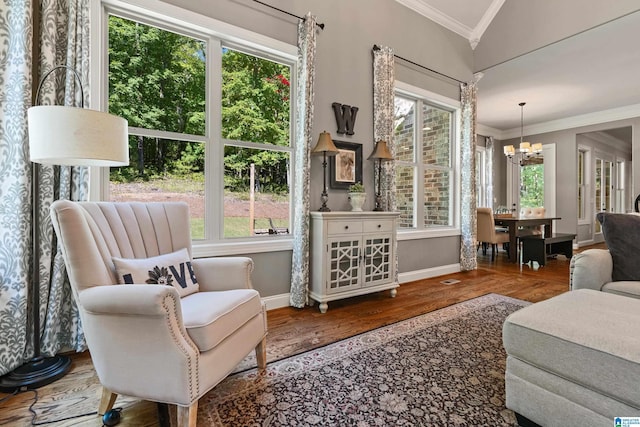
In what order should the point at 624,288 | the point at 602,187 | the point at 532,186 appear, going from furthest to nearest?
the point at 602,187
the point at 532,186
the point at 624,288

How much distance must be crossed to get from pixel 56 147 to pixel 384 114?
2.91m

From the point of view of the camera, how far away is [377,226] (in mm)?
3047

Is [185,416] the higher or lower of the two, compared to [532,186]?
lower

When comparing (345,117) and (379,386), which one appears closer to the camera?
(379,386)

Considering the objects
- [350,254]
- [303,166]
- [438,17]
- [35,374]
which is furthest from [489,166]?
[35,374]

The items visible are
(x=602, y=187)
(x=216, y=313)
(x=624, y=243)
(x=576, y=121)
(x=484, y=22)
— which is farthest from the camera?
(x=602, y=187)

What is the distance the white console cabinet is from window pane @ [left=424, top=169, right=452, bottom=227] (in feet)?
4.20

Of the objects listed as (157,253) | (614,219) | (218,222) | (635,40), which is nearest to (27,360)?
(157,253)

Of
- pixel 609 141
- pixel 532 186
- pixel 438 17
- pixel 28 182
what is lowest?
pixel 28 182

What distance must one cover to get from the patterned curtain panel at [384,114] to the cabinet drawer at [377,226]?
30 centimetres

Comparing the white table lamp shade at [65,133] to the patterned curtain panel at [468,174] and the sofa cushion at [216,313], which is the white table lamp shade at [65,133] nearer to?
the sofa cushion at [216,313]

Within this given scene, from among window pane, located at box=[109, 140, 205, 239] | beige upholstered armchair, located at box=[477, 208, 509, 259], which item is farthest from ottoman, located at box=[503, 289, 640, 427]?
beige upholstered armchair, located at box=[477, 208, 509, 259]

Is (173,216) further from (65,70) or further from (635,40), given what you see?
(635,40)

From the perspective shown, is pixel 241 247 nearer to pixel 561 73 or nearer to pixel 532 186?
pixel 561 73
